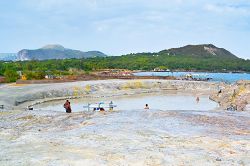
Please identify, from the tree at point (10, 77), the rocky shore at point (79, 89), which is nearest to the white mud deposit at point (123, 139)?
the rocky shore at point (79, 89)

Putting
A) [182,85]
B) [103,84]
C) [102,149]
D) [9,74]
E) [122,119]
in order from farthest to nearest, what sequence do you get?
[182,85]
[9,74]
[103,84]
[122,119]
[102,149]

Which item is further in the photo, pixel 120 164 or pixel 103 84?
pixel 103 84

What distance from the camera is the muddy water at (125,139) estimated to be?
19.3 m

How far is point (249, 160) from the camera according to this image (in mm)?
19656

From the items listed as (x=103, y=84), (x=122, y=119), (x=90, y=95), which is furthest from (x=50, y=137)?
(x=103, y=84)

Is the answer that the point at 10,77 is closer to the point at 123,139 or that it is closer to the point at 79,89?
the point at 79,89

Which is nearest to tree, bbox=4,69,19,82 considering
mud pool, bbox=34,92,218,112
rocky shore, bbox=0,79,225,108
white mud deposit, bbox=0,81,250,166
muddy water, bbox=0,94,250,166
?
rocky shore, bbox=0,79,225,108

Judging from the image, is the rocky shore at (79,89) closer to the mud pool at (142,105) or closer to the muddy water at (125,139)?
the mud pool at (142,105)

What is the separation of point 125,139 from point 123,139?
114 mm

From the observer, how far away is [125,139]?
77.8ft

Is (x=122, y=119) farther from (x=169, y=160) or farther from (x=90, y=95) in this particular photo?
(x=90, y=95)

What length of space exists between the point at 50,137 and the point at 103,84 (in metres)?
83.8

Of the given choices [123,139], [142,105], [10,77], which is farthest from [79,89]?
[123,139]

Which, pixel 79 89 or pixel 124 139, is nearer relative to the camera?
pixel 124 139
